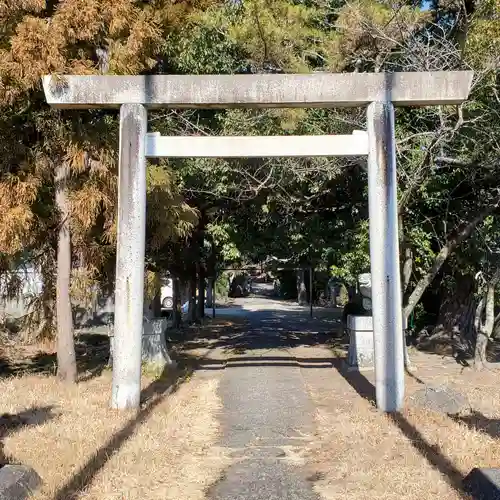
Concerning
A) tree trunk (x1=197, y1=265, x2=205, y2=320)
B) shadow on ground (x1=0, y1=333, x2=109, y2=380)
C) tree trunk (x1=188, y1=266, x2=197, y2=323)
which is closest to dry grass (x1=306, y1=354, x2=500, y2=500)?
shadow on ground (x1=0, y1=333, x2=109, y2=380)

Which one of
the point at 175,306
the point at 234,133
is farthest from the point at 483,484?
the point at 175,306

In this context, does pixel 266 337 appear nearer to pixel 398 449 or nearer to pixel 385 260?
pixel 385 260

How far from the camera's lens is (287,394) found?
9.97 meters

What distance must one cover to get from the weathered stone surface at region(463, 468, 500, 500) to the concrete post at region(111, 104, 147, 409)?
4.57m

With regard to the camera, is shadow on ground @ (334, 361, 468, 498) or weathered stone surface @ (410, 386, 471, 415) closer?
shadow on ground @ (334, 361, 468, 498)

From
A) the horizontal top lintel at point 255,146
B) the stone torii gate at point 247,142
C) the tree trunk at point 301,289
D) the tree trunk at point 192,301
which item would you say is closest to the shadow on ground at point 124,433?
the stone torii gate at point 247,142

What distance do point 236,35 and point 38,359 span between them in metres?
7.90

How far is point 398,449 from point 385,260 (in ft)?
8.87

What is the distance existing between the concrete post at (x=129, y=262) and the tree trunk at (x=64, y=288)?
6.94 ft

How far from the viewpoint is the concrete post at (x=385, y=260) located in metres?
8.56

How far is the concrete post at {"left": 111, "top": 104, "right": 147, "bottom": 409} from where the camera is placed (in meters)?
8.59

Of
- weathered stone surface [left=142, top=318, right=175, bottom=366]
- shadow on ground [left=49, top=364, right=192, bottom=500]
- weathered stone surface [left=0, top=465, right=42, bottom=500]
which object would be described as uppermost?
weathered stone surface [left=142, top=318, right=175, bottom=366]

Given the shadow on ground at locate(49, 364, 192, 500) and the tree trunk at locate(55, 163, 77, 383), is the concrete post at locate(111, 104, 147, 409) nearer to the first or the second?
the shadow on ground at locate(49, 364, 192, 500)

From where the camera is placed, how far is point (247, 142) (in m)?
8.70
